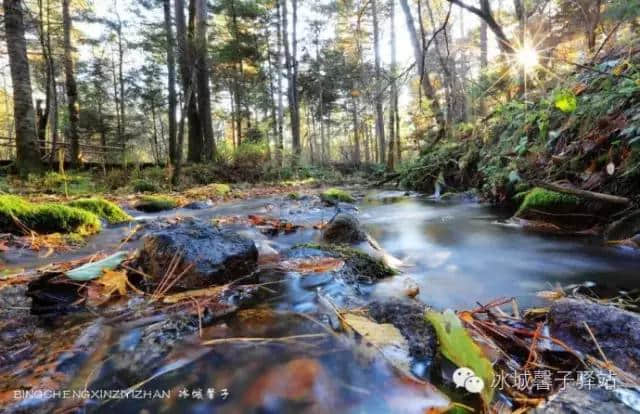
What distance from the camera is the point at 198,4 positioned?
10.6 meters

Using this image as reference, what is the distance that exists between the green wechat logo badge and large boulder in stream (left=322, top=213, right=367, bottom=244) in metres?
2.13

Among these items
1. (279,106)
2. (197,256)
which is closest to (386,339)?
(197,256)

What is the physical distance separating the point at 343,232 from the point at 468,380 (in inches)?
88.9

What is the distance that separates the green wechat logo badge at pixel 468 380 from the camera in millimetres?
944

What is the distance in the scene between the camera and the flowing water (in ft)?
3.43

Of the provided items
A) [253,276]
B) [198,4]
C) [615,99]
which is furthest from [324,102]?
[253,276]

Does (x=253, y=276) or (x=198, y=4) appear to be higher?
(x=198, y=4)

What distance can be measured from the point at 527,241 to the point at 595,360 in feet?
7.79

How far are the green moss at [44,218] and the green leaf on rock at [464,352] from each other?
381cm

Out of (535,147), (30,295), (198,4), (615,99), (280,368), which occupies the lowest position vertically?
(280,368)

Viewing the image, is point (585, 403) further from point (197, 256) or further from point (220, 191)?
point (220, 191)

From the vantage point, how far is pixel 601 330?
46.1 inches

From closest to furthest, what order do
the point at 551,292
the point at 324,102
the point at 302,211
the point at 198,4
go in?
the point at 551,292
the point at 302,211
the point at 198,4
the point at 324,102

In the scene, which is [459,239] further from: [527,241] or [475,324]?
[475,324]
